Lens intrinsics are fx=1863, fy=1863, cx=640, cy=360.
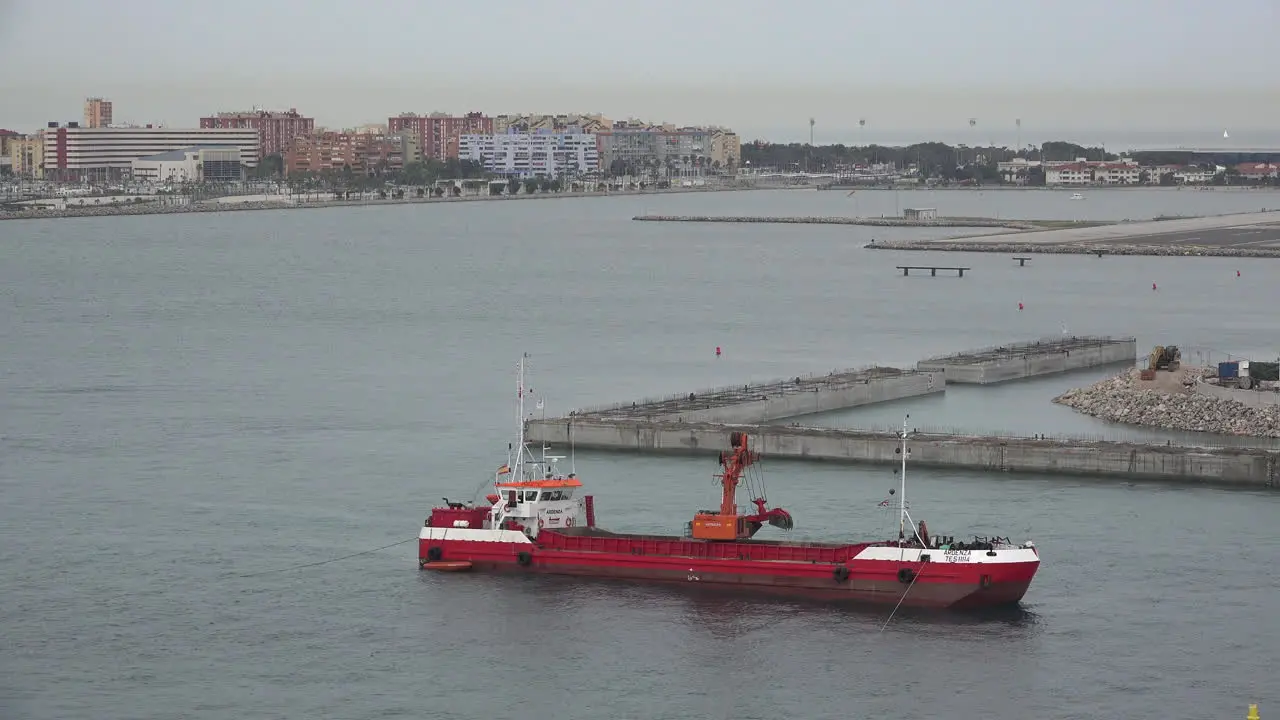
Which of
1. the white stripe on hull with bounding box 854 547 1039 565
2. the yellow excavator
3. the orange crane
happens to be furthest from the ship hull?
the yellow excavator

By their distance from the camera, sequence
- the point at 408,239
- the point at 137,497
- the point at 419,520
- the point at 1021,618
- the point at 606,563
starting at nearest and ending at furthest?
the point at 1021,618
the point at 606,563
the point at 419,520
the point at 137,497
the point at 408,239

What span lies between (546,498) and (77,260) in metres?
117

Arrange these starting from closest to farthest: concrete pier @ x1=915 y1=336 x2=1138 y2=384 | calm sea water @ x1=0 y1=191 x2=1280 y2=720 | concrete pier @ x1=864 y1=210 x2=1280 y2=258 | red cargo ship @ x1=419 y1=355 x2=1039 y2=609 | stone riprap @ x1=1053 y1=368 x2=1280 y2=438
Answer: calm sea water @ x1=0 y1=191 x2=1280 y2=720 < red cargo ship @ x1=419 y1=355 x2=1039 y2=609 < stone riprap @ x1=1053 y1=368 x2=1280 y2=438 < concrete pier @ x1=915 y1=336 x2=1138 y2=384 < concrete pier @ x1=864 y1=210 x2=1280 y2=258

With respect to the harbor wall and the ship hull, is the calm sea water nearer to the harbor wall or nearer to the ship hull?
the ship hull

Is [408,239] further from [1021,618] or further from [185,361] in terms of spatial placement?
[1021,618]

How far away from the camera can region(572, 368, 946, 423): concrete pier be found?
186 ft

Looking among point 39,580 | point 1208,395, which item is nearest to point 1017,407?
point 1208,395

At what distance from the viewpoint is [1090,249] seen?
14988cm

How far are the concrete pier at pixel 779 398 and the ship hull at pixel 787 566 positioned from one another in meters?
15.5

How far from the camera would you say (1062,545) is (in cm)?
4200

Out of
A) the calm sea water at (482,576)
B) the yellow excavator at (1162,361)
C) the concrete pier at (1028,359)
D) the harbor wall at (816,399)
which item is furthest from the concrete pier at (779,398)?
the yellow excavator at (1162,361)

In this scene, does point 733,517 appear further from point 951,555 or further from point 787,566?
point 951,555

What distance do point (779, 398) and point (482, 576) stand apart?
21.5 metres

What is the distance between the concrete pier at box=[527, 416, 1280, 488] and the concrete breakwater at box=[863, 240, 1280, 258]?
3829 inches
